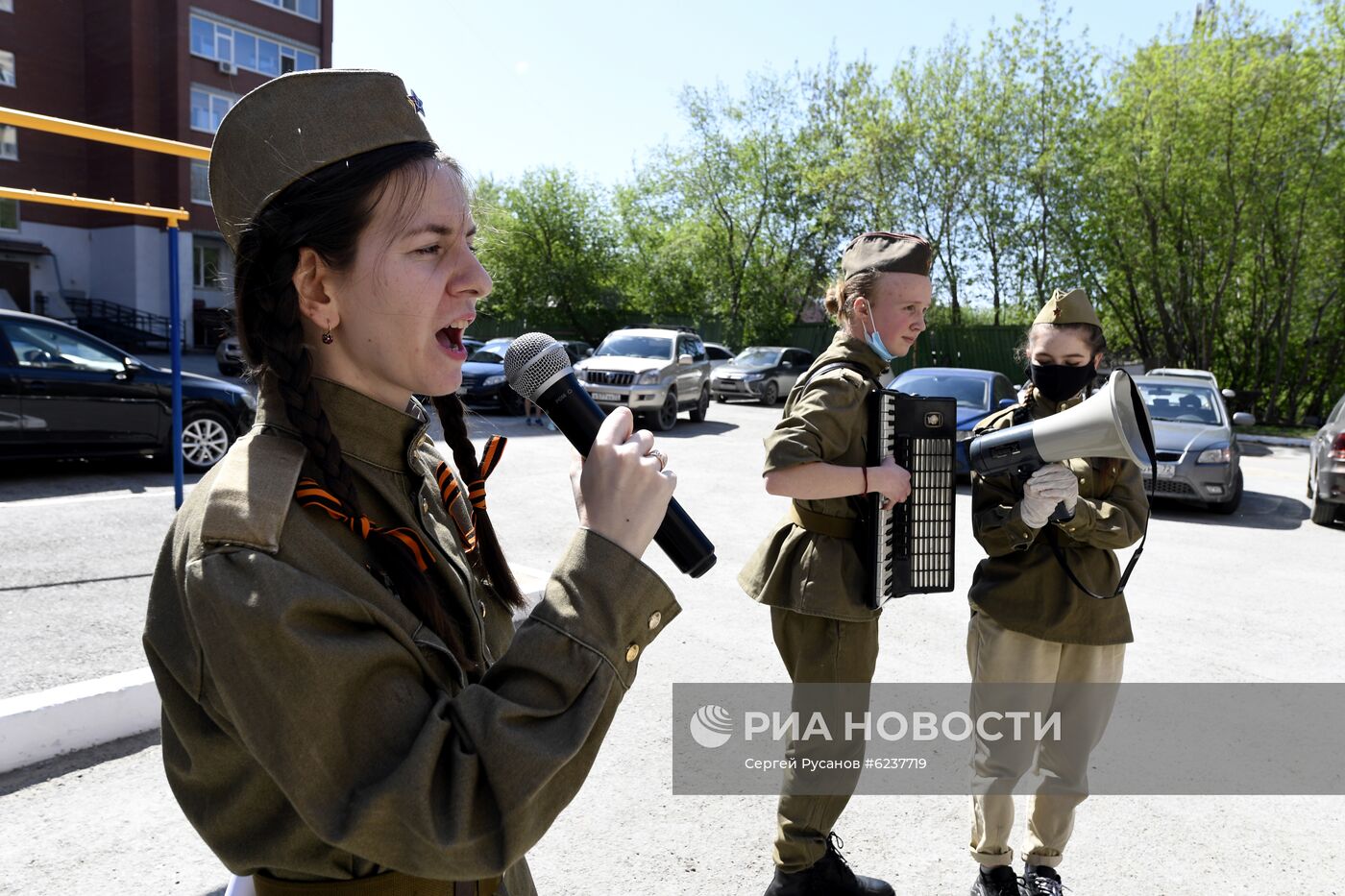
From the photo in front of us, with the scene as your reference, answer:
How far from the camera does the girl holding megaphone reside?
9.97ft

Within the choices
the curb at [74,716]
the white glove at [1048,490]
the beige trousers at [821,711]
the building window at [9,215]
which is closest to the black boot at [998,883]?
the beige trousers at [821,711]

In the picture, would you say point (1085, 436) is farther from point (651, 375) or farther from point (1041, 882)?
point (651, 375)

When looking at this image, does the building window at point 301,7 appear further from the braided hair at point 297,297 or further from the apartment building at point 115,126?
the braided hair at point 297,297

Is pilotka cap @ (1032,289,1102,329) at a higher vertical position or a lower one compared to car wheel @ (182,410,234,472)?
higher

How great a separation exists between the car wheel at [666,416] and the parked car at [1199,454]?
835 centimetres

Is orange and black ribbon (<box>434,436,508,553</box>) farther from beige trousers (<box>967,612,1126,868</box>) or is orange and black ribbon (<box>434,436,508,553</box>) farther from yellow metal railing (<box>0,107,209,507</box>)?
yellow metal railing (<box>0,107,209,507</box>)

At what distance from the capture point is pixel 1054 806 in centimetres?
306

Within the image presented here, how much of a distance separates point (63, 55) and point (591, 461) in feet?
137

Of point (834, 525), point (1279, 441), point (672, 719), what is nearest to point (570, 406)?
point (834, 525)

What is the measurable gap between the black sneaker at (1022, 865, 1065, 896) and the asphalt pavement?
0.19 m

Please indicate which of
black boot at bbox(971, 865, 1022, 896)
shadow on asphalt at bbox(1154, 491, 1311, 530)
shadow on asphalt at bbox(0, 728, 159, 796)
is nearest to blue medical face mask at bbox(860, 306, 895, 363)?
black boot at bbox(971, 865, 1022, 896)

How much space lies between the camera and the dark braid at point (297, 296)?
117 centimetres

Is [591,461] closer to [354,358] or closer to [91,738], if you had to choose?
[354,358]

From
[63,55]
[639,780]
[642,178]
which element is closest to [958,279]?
[642,178]
